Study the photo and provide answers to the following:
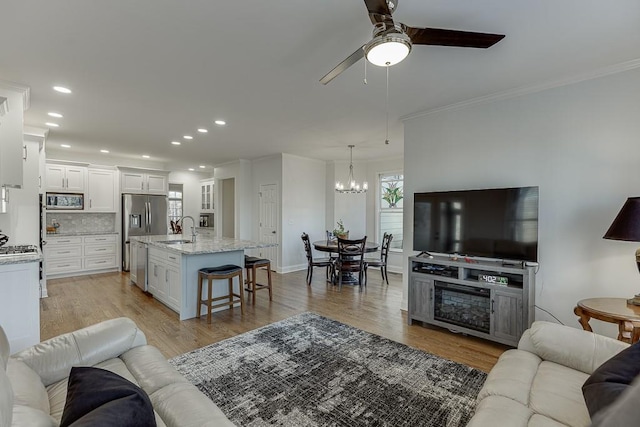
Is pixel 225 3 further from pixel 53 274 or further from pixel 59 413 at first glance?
Result: pixel 53 274

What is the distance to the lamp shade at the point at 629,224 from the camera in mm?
2309

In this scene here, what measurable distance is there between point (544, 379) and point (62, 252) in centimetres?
766

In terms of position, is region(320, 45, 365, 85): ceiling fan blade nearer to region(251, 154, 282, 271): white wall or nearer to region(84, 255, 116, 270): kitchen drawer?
region(251, 154, 282, 271): white wall

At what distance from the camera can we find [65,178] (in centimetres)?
628

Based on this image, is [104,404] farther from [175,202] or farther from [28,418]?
[175,202]

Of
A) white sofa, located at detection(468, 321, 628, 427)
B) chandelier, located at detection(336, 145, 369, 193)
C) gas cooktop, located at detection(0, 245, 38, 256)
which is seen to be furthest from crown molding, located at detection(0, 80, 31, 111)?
white sofa, located at detection(468, 321, 628, 427)

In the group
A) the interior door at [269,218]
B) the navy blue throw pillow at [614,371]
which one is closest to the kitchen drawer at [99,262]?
the interior door at [269,218]

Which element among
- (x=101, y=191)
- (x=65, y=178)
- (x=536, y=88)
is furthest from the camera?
(x=101, y=191)

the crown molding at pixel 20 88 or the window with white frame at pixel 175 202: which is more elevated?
the crown molding at pixel 20 88

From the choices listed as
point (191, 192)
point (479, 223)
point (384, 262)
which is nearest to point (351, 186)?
point (384, 262)

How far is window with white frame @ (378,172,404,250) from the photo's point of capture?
707 cm

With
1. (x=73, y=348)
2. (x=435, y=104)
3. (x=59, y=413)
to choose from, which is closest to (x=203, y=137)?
(x=435, y=104)

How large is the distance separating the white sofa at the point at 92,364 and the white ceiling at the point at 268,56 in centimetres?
211

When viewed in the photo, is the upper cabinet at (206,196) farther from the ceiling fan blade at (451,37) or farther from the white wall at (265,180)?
the ceiling fan blade at (451,37)
